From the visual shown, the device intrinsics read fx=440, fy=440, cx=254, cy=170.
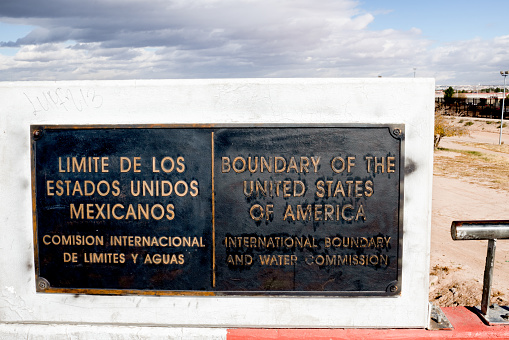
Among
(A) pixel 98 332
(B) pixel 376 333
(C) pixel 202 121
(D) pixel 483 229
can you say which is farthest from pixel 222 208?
(D) pixel 483 229

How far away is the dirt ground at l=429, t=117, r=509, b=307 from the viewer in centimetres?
540

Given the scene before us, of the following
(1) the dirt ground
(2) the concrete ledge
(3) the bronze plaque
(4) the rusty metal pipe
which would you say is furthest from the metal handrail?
(1) the dirt ground

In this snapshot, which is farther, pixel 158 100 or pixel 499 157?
pixel 499 157

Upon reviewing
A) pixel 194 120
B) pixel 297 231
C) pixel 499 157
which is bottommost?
pixel 499 157

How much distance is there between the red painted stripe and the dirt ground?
221cm

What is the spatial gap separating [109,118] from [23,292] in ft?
4.14

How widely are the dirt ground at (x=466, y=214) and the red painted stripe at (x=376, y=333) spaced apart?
221 centimetres

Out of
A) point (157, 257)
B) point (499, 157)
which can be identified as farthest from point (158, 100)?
point (499, 157)

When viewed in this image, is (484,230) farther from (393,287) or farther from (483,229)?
(393,287)

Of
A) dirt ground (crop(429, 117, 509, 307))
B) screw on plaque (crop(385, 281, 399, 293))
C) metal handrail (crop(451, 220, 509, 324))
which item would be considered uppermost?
metal handrail (crop(451, 220, 509, 324))

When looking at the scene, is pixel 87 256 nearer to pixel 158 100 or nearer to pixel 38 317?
pixel 38 317

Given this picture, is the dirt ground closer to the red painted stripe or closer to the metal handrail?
the red painted stripe

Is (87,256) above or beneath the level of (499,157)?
above

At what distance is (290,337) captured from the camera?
2.73 metres
